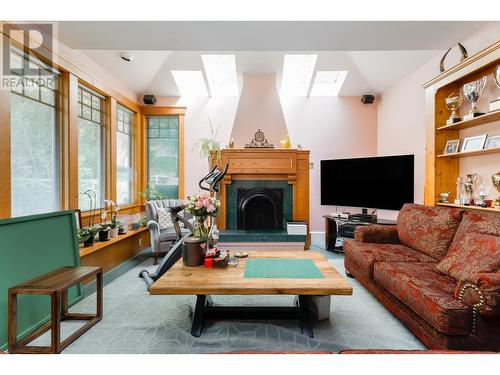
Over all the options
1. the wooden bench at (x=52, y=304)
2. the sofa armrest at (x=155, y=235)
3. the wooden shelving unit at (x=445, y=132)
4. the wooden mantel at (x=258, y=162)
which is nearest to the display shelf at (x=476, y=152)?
the wooden shelving unit at (x=445, y=132)

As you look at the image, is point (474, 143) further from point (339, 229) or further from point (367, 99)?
point (367, 99)

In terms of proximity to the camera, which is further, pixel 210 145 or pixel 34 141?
pixel 210 145

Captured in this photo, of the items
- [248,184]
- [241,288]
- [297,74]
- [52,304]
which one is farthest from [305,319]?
[297,74]

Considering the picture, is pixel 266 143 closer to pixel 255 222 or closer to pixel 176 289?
pixel 255 222

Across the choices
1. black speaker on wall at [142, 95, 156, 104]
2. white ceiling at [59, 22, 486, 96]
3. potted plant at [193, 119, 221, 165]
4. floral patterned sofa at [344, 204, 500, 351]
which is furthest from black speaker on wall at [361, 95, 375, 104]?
black speaker on wall at [142, 95, 156, 104]

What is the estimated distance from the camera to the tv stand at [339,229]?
4.08 meters

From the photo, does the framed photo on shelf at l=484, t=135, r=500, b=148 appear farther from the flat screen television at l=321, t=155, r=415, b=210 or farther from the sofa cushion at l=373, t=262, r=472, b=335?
the sofa cushion at l=373, t=262, r=472, b=335

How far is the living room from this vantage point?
1855 mm

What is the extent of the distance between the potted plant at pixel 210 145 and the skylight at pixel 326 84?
7.09 ft

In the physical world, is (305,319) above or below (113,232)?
below

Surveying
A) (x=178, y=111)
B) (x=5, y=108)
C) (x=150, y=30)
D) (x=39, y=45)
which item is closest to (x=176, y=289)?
(x=5, y=108)

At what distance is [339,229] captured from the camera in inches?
165

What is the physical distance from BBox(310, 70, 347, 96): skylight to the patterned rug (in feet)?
13.3

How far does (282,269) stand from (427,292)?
103 centimetres
